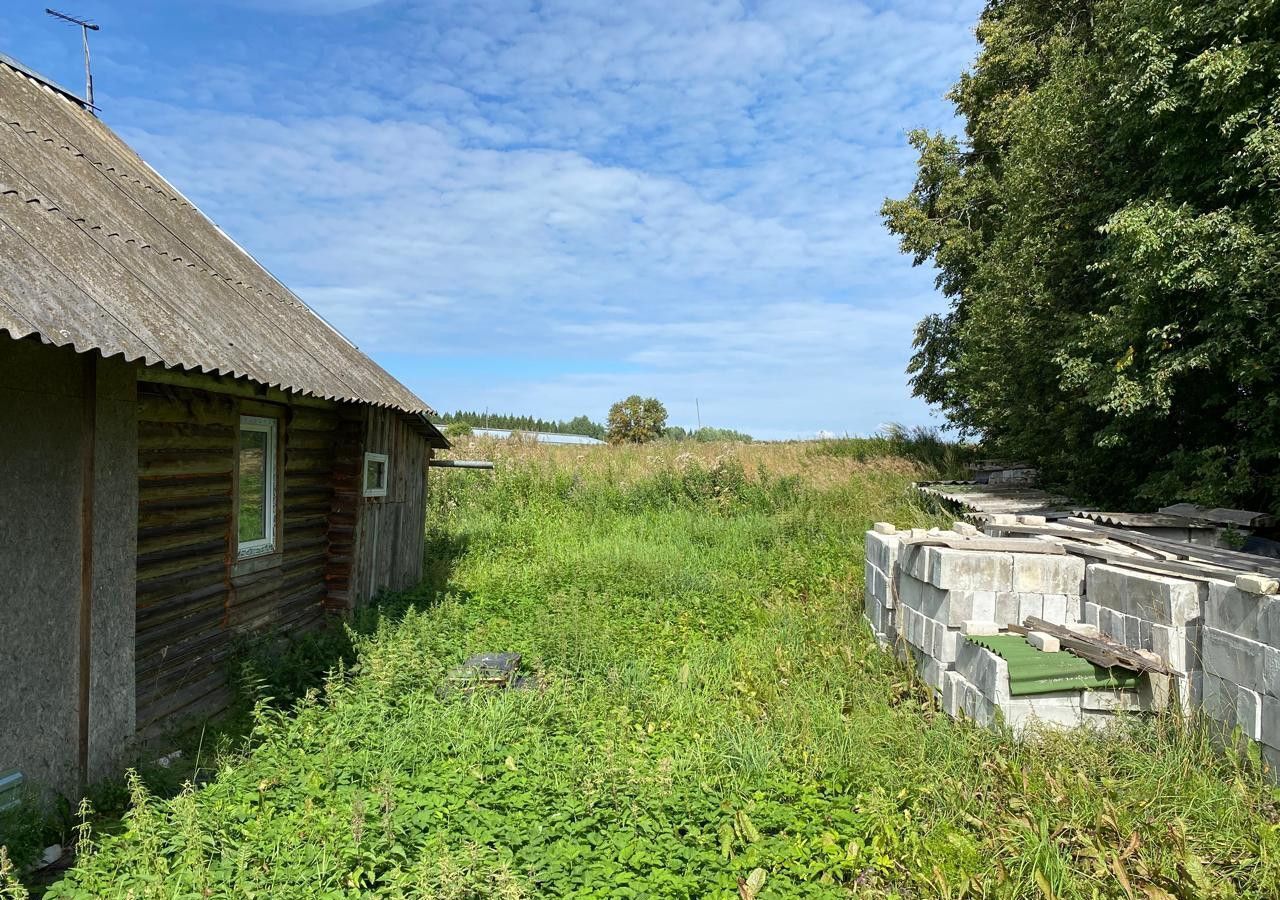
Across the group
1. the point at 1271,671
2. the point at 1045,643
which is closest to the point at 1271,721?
the point at 1271,671

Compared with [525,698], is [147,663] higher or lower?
higher

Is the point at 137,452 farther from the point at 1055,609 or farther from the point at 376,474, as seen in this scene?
the point at 1055,609

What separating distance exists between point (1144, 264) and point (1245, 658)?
5463 millimetres

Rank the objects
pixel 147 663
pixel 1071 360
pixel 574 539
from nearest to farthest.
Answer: pixel 147 663 → pixel 1071 360 → pixel 574 539

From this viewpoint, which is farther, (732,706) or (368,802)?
(732,706)

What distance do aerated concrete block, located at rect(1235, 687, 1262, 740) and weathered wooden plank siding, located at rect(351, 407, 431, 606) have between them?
7.74 m

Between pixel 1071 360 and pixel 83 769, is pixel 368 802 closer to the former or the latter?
pixel 83 769

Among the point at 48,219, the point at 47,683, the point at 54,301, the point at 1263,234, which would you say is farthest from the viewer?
the point at 1263,234

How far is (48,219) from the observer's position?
4.65 m

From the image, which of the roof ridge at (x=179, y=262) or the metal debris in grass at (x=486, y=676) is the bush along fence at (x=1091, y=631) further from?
the roof ridge at (x=179, y=262)

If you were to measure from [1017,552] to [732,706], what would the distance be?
2574 mm

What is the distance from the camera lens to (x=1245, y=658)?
426 cm

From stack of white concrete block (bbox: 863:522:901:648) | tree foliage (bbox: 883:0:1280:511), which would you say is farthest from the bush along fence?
tree foliage (bbox: 883:0:1280:511)

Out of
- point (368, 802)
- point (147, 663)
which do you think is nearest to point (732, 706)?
point (368, 802)
